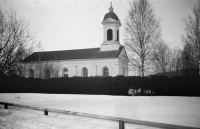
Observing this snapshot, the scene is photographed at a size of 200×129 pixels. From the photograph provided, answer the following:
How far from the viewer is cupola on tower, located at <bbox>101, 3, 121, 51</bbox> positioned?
32806mm

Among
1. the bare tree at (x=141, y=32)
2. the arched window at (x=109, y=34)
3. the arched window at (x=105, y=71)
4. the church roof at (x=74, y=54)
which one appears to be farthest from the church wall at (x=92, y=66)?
the bare tree at (x=141, y=32)

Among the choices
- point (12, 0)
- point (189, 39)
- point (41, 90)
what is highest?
point (12, 0)

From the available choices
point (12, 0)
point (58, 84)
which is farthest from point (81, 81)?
point (12, 0)

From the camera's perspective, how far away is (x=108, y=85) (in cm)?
1983

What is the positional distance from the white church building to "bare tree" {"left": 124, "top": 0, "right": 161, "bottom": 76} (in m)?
8.93

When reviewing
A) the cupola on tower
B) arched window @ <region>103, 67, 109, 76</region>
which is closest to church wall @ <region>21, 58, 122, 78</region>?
arched window @ <region>103, 67, 109, 76</region>

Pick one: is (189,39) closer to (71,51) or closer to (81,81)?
(81,81)

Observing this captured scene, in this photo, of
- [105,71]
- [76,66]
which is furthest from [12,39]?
[76,66]

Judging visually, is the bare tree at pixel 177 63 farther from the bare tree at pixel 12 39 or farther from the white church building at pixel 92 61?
the bare tree at pixel 12 39

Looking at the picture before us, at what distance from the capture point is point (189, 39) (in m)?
10.0

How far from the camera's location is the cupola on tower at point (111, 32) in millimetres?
32806

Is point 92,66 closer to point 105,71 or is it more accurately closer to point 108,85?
point 105,71

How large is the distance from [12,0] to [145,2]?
1548cm

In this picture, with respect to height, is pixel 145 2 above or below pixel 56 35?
above
